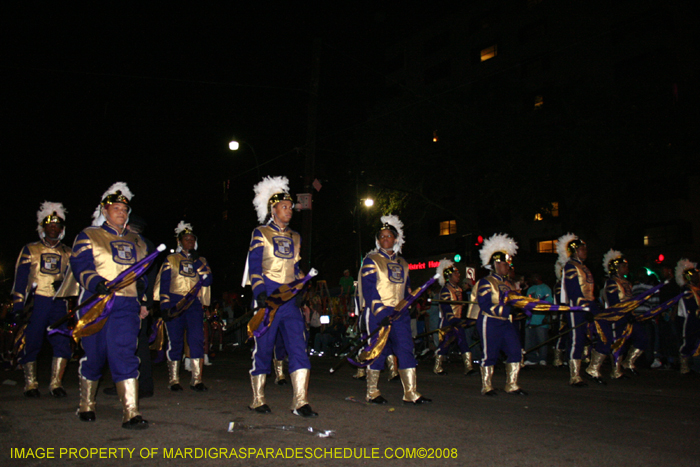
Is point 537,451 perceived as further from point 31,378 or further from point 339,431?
point 31,378

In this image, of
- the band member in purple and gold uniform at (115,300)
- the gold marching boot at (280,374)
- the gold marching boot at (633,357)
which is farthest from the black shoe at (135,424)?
the gold marching boot at (633,357)

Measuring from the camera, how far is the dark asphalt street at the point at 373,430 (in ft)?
14.1

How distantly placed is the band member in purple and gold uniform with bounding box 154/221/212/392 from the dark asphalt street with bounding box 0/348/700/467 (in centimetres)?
37

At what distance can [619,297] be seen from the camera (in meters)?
10.3

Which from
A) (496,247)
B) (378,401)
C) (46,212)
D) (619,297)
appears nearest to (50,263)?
(46,212)

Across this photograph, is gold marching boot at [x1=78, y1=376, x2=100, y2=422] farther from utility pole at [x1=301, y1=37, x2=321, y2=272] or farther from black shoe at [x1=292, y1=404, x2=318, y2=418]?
utility pole at [x1=301, y1=37, x2=321, y2=272]

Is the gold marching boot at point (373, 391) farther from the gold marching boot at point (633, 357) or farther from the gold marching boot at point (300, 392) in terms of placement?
the gold marching boot at point (633, 357)

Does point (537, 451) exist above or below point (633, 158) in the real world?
below

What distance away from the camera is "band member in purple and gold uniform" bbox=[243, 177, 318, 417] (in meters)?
6.00

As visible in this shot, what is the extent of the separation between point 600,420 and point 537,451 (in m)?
1.73

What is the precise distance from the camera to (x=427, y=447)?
4602mm

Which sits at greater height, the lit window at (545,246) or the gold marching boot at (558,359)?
the lit window at (545,246)

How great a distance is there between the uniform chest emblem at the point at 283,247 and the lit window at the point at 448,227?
40.7 meters

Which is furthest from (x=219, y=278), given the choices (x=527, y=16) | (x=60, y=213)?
(x=60, y=213)
